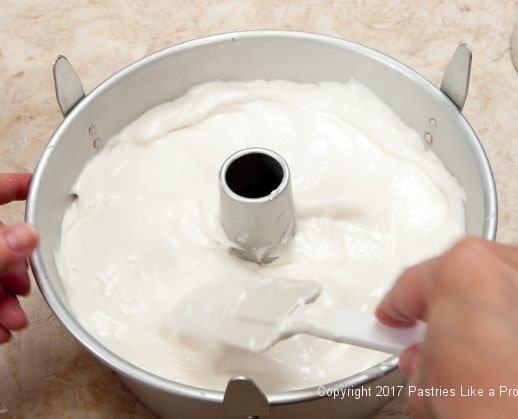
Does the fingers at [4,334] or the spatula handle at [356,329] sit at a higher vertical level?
the spatula handle at [356,329]

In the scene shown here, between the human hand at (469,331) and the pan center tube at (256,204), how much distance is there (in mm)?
282

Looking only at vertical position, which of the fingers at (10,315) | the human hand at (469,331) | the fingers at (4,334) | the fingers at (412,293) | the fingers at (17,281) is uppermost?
the human hand at (469,331)

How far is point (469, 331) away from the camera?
1.04 feet

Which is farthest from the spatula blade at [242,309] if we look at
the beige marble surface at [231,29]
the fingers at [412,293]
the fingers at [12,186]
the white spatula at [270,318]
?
the beige marble surface at [231,29]

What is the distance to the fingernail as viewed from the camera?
1.81 ft

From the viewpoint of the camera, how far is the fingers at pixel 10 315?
677mm

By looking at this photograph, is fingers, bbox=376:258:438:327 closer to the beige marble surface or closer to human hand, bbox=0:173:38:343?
human hand, bbox=0:173:38:343

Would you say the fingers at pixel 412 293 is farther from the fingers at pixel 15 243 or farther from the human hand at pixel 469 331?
the fingers at pixel 15 243

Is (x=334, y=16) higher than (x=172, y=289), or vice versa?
(x=334, y=16)

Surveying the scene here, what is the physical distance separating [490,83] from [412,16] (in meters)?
0.18

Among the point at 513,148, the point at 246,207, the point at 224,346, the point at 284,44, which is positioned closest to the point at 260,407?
the point at 224,346

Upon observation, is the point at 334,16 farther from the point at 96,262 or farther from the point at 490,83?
the point at 96,262

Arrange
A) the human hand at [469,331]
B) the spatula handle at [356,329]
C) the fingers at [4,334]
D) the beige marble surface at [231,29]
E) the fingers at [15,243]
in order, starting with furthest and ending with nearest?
the beige marble surface at [231,29], the fingers at [4,334], the fingers at [15,243], the spatula handle at [356,329], the human hand at [469,331]

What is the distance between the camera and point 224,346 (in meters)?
0.61
